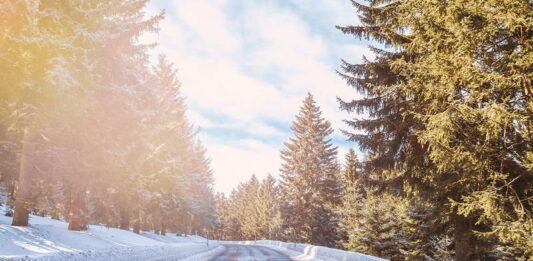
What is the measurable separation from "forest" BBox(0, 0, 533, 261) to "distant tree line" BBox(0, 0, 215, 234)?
57 millimetres

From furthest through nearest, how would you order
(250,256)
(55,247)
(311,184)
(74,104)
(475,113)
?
(311,184) < (250,256) < (74,104) < (55,247) < (475,113)

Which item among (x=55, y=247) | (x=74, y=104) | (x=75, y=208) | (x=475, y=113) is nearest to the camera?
(x=475, y=113)

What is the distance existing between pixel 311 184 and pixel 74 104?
31.0 meters

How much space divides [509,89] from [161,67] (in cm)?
3402

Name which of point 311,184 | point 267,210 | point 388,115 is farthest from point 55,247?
point 267,210

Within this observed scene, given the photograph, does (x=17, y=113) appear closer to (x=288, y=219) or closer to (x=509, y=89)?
(x=509, y=89)

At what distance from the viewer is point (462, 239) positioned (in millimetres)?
11641

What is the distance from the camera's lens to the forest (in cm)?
909

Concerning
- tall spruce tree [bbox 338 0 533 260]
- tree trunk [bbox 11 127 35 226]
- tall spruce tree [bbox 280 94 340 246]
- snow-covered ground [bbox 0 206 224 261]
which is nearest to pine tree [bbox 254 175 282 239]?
tall spruce tree [bbox 280 94 340 246]

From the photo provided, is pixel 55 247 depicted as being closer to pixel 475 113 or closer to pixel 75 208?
pixel 75 208

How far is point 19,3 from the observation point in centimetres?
1191

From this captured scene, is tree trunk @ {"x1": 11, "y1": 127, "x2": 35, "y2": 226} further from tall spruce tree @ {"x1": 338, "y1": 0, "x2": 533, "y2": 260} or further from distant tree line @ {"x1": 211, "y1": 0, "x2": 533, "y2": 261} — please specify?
tall spruce tree @ {"x1": 338, "y1": 0, "x2": 533, "y2": 260}

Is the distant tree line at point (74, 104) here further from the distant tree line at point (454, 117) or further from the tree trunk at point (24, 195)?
the distant tree line at point (454, 117)

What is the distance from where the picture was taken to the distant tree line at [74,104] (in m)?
12.4
